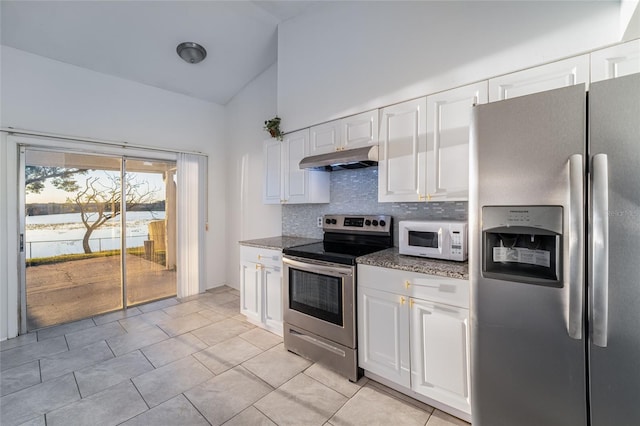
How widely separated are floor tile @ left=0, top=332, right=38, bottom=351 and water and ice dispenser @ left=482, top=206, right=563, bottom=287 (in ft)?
13.8

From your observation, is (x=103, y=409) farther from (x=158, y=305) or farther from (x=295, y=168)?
(x=295, y=168)

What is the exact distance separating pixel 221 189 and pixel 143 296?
1950 millimetres

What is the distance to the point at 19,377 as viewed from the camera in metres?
2.19

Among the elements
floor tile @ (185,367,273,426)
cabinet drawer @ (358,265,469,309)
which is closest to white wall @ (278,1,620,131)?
cabinet drawer @ (358,265,469,309)

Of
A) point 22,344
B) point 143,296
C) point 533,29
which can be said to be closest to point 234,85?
point 143,296

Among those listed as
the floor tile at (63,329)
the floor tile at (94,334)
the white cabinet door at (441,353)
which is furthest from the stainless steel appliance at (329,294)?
the floor tile at (63,329)

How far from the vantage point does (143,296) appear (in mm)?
3939

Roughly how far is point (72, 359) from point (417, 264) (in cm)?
311

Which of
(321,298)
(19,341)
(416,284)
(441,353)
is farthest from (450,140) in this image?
(19,341)

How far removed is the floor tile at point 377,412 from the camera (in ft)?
5.59

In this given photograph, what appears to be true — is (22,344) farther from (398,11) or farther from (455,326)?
(398,11)

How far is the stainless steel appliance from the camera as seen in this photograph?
2.09 m

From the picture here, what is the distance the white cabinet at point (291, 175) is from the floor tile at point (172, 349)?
66.8 inches

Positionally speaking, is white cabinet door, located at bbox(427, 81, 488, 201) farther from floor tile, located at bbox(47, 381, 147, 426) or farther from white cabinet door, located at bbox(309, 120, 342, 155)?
floor tile, located at bbox(47, 381, 147, 426)
